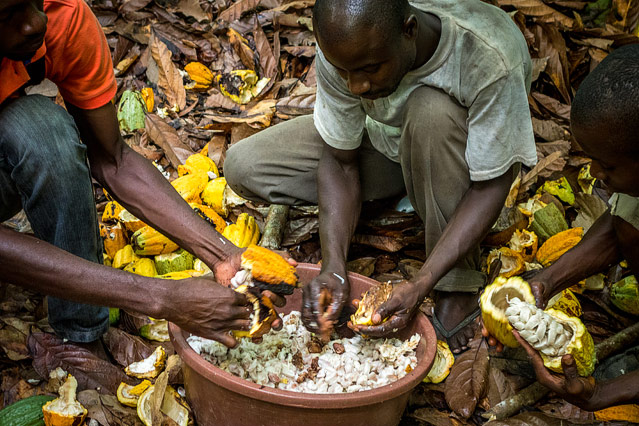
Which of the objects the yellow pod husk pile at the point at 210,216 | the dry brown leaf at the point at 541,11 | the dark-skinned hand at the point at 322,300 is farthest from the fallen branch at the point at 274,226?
the dry brown leaf at the point at 541,11

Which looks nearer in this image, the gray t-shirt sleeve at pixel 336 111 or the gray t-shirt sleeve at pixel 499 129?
the gray t-shirt sleeve at pixel 499 129

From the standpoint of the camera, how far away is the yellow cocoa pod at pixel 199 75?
409 centimetres

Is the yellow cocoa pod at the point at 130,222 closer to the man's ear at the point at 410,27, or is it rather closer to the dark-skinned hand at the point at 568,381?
the man's ear at the point at 410,27

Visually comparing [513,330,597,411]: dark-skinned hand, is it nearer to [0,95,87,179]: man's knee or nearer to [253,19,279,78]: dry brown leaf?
[0,95,87,179]: man's knee

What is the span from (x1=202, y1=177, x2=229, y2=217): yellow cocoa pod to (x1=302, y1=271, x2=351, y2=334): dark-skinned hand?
111 centimetres

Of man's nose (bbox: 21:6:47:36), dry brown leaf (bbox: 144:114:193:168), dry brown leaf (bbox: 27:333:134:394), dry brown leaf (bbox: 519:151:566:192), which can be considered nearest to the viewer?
man's nose (bbox: 21:6:47:36)

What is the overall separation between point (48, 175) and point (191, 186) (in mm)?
1155

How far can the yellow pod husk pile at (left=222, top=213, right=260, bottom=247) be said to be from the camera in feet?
9.52

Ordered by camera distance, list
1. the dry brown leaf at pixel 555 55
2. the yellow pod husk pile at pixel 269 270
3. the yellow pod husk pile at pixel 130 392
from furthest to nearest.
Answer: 1. the dry brown leaf at pixel 555 55
2. the yellow pod husk pile at pixel 130 392
3. the yellow pod husk pile at pixel 269 270

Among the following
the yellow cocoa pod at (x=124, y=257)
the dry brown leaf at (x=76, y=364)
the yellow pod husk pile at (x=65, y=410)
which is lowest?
the yellow cocoa pod at (x=124, y=257)

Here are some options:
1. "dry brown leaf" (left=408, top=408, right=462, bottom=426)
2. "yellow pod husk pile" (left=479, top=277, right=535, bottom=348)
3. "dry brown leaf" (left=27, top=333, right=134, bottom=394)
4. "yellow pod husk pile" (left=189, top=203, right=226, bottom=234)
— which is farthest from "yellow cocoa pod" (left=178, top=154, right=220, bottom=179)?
"yellow pod husk pile" (left=479, top=277, right=535, bottom=348)

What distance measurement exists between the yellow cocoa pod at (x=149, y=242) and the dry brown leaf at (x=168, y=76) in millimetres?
1380

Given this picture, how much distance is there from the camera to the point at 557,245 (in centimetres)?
289

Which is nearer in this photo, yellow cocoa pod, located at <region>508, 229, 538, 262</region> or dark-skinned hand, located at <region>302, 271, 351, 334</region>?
dark-skinned hand, located at <region>302, 271, 351, 334</region>
